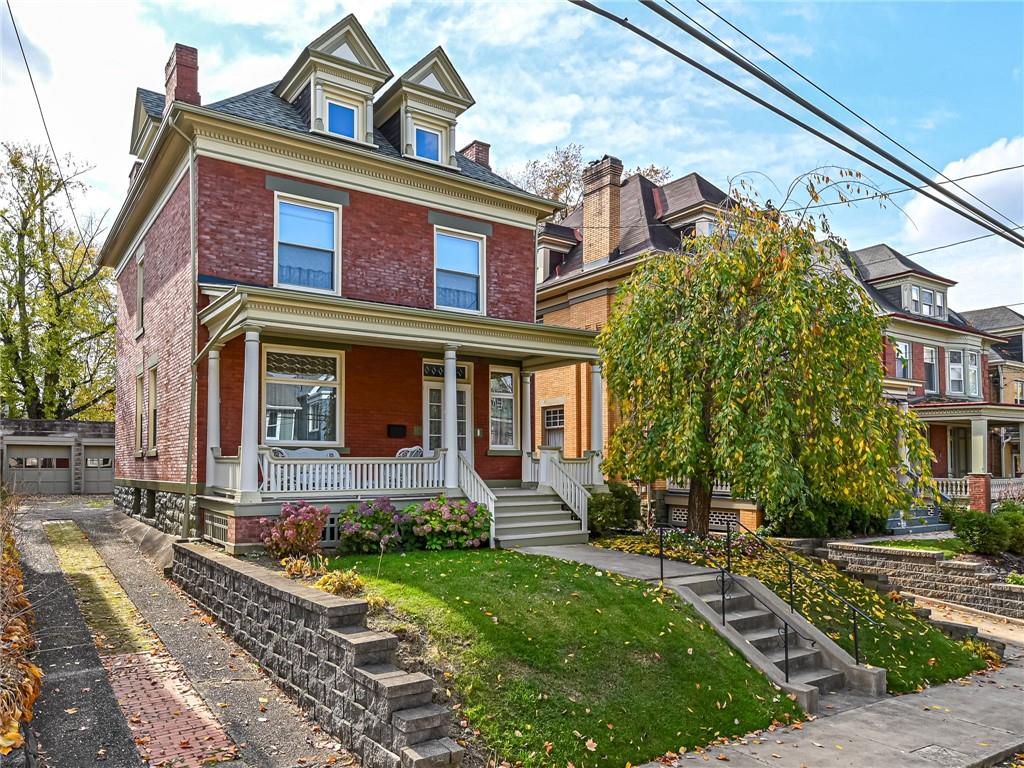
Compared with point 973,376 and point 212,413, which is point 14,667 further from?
point 973,376

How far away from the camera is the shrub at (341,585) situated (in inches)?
327

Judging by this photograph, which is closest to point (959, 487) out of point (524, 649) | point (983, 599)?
point (983, 599)

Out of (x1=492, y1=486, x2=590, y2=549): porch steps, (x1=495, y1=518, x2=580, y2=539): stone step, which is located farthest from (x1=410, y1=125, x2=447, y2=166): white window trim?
(x1=495, y1=518, x2=580, y2=539): stone step

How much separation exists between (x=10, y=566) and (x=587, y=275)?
1677 cm

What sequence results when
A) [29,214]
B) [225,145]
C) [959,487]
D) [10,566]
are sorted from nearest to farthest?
[10,566], [225,145], [959,487], [29,214]

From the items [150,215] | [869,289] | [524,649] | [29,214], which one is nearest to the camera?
[524,649]

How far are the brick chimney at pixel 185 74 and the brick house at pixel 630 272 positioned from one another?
997cm

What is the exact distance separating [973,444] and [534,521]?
2158 cm

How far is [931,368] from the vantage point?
1240 inches

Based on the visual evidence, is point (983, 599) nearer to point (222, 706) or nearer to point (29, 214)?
point (222, 706)

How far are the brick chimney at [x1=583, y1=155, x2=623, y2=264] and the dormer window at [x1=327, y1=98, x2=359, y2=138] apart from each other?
9.76 meters

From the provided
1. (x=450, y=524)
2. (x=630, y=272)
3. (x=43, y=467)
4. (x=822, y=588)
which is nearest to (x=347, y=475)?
(x=450, y=524)

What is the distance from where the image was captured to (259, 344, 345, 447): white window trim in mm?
13484

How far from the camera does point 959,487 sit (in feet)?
82.4
